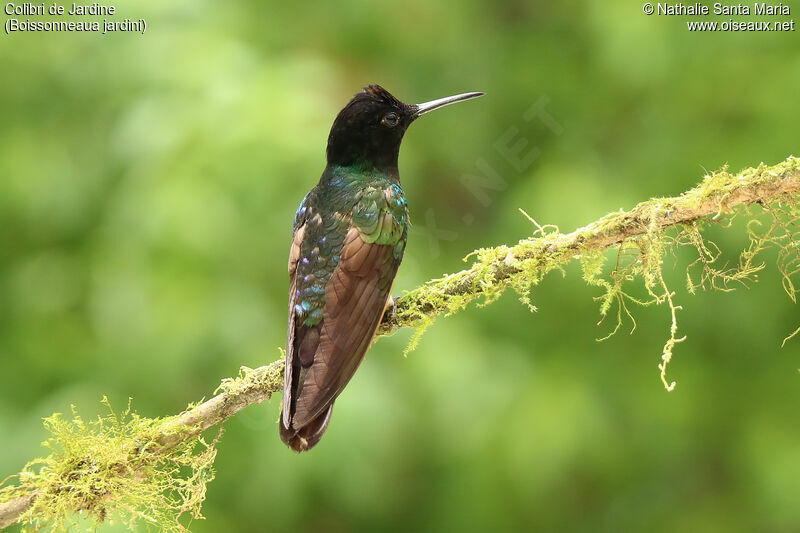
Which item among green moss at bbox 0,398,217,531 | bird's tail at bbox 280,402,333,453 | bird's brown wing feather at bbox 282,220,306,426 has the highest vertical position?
bird's brown wing feather at bbox 282,220,306,426

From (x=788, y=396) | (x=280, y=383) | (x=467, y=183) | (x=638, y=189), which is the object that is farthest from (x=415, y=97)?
(x=280, y=383)

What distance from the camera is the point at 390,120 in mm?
3689

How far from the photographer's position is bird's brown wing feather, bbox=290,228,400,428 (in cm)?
283

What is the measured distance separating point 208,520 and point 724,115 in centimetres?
411

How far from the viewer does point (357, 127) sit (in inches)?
143

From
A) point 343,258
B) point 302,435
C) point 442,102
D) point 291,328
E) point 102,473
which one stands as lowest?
point 102,473
